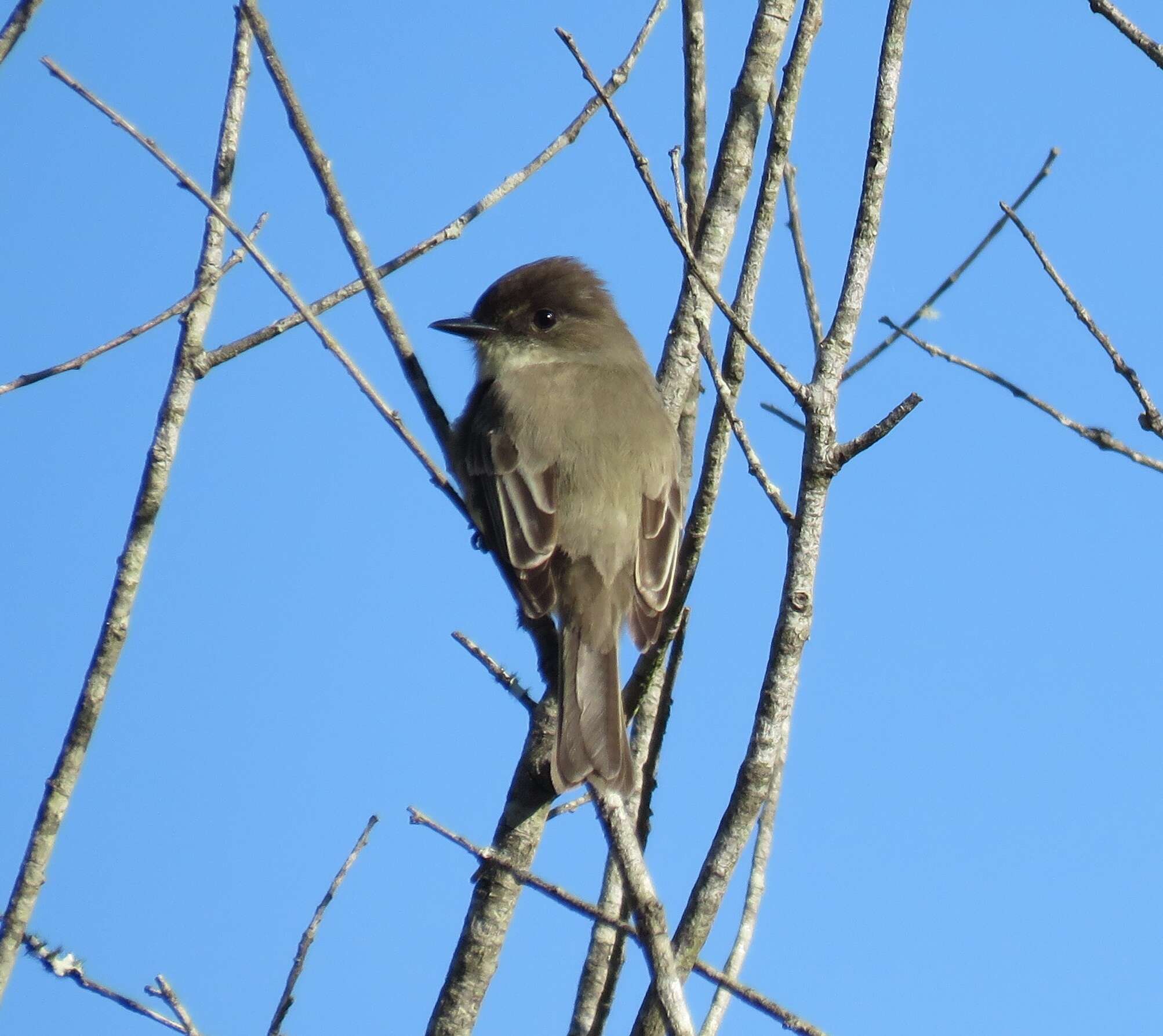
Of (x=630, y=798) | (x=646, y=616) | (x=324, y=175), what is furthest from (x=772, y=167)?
(x=646, y=616)

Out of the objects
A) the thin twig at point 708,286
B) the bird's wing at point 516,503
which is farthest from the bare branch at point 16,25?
the bird's wing at point 516,503

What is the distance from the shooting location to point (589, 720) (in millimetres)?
4645

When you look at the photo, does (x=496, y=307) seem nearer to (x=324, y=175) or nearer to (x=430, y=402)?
(x=430, y=402)

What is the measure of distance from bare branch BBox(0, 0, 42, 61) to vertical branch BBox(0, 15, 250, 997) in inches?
34.5

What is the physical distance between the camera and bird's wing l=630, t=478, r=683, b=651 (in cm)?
559

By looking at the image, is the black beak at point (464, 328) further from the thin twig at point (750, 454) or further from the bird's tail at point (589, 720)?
the thin twig at point (750, 454)

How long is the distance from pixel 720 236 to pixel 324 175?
139 centimetres

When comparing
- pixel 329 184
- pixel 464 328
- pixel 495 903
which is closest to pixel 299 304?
pixel 329 184

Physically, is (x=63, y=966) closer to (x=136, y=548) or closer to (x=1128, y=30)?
(x=136, y=548)

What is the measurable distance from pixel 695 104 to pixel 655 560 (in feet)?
5.57

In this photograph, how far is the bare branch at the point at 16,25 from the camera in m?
3.29

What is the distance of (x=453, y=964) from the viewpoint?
3916 millimetres

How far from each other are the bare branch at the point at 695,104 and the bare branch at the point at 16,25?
7.20ft

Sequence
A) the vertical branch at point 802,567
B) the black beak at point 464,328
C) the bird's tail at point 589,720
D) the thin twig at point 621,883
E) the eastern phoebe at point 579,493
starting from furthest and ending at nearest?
the black beak at point 464,328, the eastern phoebe at point 579,493, the bird's tail at point 589,720, the thin twig at point 621,883, the vertical branch at point 802,567
